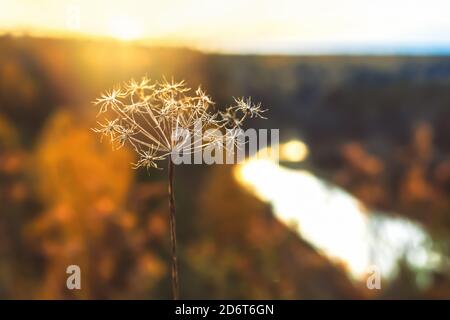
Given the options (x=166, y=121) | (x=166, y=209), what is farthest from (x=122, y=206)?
(x=166, y=121)

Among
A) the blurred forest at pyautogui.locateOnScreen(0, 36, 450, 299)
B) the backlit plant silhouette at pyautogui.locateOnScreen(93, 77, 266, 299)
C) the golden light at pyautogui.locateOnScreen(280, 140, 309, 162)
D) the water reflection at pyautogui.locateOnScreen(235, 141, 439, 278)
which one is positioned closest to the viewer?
the backlit plant silhouette at pyautogui.locateOnScreen(93, 77, 266, 299)

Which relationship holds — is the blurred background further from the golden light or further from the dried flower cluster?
the dried flower cluster

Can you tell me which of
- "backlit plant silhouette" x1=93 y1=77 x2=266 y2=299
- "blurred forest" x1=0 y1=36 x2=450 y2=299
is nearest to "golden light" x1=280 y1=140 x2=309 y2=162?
"blurred forest" x1=0 y1=36 x2=450 y2=299

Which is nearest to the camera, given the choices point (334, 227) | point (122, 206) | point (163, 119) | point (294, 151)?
point (163, 119)

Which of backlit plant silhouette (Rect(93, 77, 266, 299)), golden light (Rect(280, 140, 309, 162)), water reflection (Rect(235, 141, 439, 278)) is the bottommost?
water reflection (Rect(235, 141, 439, 278))

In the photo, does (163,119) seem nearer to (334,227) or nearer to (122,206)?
(122,206)

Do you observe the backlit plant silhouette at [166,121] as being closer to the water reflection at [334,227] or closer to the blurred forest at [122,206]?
the blurred forest at [122,206]

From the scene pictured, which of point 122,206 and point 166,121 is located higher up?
point 166,121

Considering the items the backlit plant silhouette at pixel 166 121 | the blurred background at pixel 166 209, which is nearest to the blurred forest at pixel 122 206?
the blurred background at pixel 166 209

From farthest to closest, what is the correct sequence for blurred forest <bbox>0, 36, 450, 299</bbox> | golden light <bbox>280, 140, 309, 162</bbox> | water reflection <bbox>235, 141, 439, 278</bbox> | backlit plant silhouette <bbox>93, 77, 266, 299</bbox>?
1. golden light <bbox>280, 140, 309, 162</bbox>
2. water reflection <bbox>235, 141, 439, 278</bbox>
3. blurred forest <bbox>0, 36, 450, 299</bbox>
4. backlit plant silhouette <bbox>93, 77, 266, 299</bbox>
